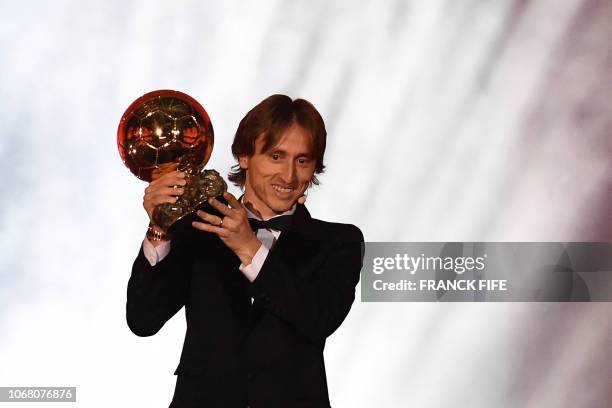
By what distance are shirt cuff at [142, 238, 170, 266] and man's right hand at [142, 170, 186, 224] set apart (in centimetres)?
9

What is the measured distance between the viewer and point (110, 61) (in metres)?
3.24

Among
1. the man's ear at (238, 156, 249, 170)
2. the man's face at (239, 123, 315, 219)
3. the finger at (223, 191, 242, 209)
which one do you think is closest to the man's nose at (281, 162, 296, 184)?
the man's face at (239, 123, 315, 219)

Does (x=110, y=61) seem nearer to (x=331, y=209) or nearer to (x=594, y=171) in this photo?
(x=331, y=209)

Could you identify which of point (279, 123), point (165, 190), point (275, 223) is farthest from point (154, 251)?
point (279, 123)

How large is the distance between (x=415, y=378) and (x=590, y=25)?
4.48 ft

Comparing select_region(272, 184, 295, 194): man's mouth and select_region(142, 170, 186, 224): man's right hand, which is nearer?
select_region(142, 170, 186, 224): man's right hand

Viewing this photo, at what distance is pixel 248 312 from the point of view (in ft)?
6.56

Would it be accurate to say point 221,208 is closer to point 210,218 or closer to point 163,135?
point 210,218

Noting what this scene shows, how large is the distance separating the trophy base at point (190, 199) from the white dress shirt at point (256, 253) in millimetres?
99

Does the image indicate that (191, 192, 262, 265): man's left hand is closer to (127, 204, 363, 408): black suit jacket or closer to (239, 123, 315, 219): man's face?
(127, 204, 363, 408): black suit jacket

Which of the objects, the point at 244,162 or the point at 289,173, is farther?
the point at 244,162

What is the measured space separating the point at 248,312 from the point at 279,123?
0.41m

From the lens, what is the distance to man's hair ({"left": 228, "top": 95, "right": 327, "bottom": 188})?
208cm

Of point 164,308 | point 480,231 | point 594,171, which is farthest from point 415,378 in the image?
point 164,308
